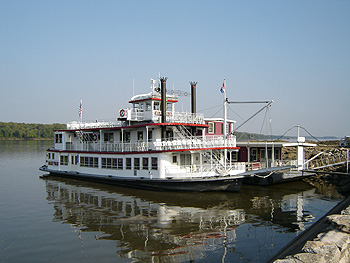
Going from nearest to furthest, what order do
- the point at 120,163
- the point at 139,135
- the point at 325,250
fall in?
the point at 325,250 < the point at 139,135 < the point at 120,163

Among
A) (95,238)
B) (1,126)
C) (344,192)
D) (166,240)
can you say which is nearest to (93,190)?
(95,238)

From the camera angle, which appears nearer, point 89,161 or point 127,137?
point 127,137

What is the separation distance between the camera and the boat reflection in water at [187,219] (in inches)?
532

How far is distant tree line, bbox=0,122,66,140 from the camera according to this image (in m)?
150

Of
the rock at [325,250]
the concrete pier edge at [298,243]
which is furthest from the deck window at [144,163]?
the rock at [325,250]

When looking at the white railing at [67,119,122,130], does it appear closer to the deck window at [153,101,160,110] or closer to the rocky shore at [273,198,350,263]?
the deck window at [153,101,160,110]

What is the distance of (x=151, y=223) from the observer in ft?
56.3

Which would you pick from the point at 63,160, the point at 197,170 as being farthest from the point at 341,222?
the point at 63,160

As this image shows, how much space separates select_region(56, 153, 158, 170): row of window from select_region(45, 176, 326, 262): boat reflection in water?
7.15ft

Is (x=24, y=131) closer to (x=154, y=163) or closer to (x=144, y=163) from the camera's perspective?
(x=144, y=163)

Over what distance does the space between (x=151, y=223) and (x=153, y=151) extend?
8.99 metres

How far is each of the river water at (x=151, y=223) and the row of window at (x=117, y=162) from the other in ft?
7.29

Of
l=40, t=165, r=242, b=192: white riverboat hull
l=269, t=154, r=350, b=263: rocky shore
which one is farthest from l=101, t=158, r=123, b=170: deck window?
l=269, t=154, r=350, b=263: rocky shore

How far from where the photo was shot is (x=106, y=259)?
12.7m
